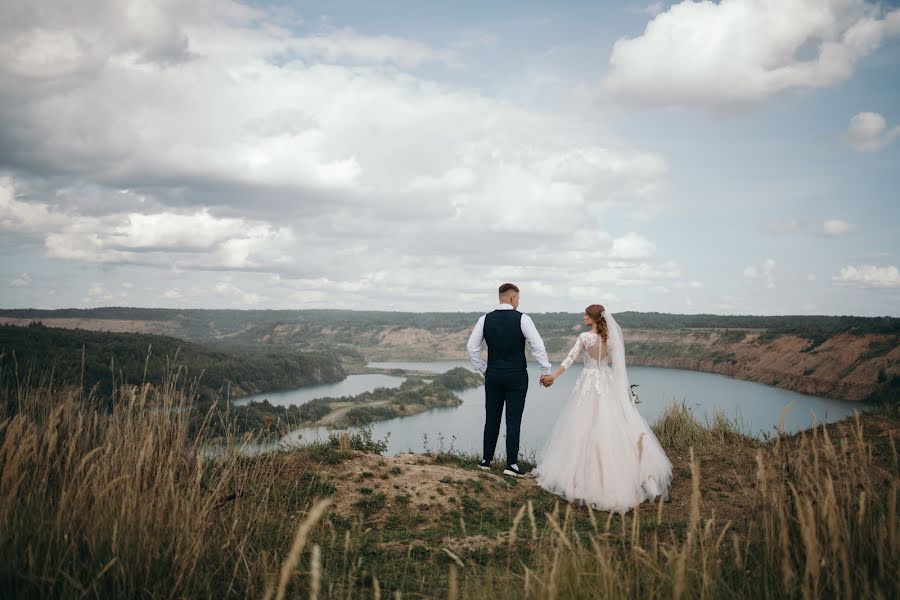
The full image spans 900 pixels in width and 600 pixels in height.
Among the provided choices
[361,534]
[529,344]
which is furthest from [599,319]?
[361,534]

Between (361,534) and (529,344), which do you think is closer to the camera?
(361,534)

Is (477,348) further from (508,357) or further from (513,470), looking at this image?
(513,470)

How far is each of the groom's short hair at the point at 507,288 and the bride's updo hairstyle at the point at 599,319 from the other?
1.09 metres

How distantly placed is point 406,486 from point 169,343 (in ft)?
157

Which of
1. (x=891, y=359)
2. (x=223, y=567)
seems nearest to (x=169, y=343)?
(x=223, y=567)

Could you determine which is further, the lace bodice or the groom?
the groom

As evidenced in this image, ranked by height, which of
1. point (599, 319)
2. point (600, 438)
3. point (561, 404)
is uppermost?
point (599, 319)

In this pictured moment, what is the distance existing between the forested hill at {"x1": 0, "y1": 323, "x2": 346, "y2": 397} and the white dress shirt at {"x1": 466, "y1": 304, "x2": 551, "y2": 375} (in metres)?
5.24

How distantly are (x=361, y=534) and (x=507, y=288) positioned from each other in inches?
175

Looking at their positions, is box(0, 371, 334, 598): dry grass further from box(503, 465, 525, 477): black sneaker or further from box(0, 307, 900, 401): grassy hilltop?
box(0, 307, 900, 401): grassy hilltop

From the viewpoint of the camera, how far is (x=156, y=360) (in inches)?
1597

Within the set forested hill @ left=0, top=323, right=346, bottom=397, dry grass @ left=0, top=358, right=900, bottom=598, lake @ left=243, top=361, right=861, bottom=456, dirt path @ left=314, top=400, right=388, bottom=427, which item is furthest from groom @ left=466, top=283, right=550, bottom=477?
dirt path @ left=314, top=400, right=388, bottom=427

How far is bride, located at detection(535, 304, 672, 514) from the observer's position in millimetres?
7035

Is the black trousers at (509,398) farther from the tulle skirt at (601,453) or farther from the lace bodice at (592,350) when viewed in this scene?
the lace bodice at (592,350)
